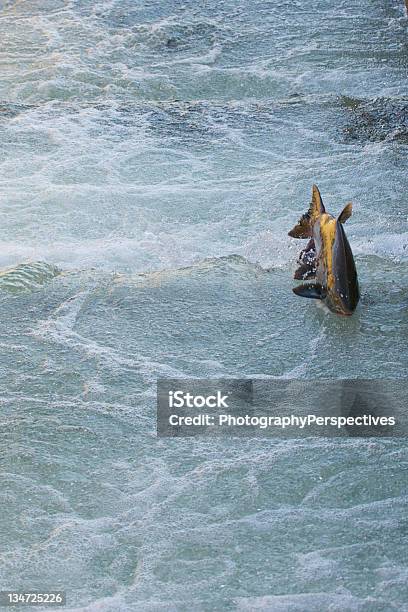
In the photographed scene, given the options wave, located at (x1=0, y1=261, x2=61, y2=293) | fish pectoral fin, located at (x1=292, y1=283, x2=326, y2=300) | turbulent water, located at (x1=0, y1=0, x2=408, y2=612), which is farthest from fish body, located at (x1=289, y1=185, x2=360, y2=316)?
wave, located at (x1=0, y1=261, x2=61, y2=293)

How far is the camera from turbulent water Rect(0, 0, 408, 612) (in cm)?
355

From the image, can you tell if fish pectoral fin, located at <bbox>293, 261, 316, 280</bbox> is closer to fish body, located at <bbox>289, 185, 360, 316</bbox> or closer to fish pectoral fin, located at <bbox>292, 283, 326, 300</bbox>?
fish body, located at <bbox>289, 185, 360, 316</bbox>

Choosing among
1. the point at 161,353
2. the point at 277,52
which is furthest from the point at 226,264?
the point at 277,52

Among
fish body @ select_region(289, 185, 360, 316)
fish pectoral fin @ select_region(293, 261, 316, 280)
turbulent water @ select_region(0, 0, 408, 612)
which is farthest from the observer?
fish pectoral fin @ select_region(293, 261, 316, 280)

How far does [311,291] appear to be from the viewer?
4805 millimetres

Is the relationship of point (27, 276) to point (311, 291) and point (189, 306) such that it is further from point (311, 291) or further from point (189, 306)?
point (311, 291)

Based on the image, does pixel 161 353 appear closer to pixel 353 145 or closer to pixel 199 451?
pixel 199 451

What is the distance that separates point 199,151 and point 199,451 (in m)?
3.45

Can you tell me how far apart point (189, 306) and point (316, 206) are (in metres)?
0.84

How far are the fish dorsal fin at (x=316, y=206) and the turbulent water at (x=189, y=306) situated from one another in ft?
1.20

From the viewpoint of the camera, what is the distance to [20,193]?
639cm

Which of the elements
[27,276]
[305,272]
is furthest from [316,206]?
[27,276]

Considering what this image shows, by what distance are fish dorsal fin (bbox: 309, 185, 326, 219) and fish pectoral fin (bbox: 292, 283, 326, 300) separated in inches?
17.7

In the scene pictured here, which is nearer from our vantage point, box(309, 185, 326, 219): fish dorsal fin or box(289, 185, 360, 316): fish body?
box(289, 185, 360, 316): fish body
